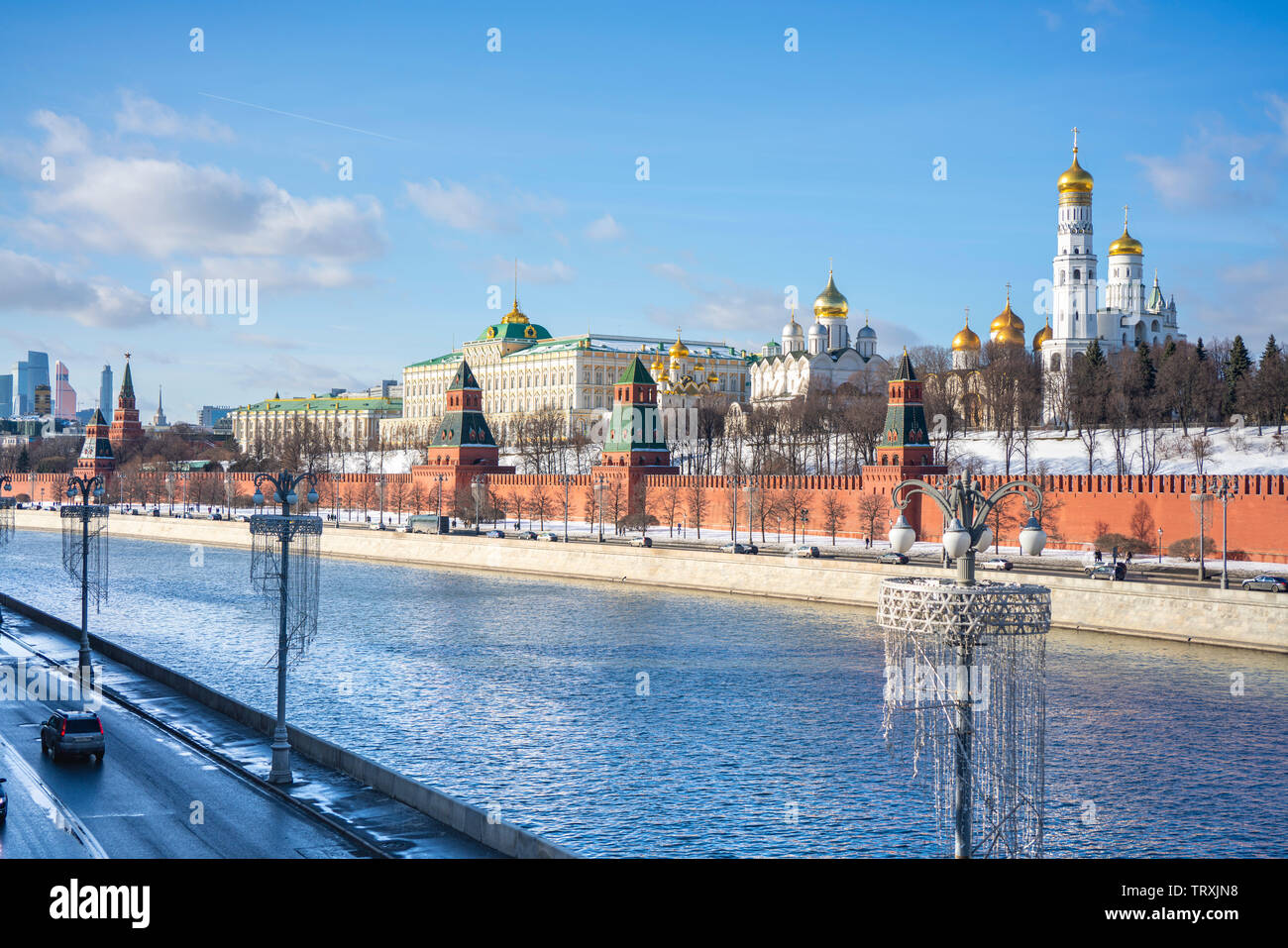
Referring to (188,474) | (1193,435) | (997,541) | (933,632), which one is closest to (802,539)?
(997,541)

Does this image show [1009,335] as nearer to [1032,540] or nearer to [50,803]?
[50,803]

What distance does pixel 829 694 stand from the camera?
720 inches

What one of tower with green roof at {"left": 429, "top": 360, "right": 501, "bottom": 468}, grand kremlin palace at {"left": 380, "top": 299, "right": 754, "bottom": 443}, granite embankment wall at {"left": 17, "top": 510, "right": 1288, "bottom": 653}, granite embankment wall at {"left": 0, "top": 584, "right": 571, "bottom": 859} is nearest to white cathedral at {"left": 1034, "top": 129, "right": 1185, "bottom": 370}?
grand kremlin palace at {"left": 380, "top": 299, "right": 754, "bottom": 443}

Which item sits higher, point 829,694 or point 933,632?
point 933,632

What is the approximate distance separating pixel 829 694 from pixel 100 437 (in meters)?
65.8

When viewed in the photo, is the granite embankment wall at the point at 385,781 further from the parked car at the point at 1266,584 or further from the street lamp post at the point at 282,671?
the parked car at the point at 1266,584

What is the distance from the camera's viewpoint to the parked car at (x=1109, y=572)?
25.2 m

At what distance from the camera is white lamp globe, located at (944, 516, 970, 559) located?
281 inches

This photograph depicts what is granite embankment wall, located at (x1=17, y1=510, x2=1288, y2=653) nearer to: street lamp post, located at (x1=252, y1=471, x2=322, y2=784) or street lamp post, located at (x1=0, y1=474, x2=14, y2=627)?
street lamp post, located at (x1=252, y1=471, x2=322, y2=784)

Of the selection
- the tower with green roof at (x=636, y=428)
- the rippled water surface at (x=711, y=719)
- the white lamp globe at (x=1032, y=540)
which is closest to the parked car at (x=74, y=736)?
the rippled water surface at (x=711, y=719)

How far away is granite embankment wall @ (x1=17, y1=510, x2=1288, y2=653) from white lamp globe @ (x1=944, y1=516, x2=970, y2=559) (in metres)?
4.23

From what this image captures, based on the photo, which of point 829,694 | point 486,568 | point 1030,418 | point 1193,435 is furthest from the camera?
point 1030,418

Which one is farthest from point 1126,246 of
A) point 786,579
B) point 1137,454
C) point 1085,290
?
point 786,579
